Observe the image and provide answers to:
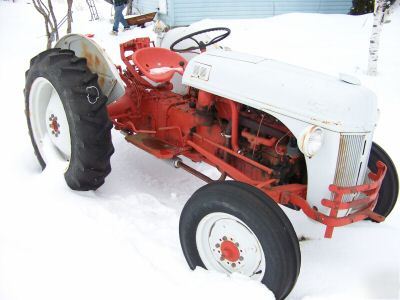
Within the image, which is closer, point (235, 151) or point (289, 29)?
point (235, 151)

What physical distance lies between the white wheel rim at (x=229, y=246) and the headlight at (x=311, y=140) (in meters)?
0.51

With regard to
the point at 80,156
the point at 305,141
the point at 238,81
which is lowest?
the point at 80,156

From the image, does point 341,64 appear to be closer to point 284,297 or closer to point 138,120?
point 138,120

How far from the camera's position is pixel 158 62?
3.35m

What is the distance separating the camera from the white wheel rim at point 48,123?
10.1 feet

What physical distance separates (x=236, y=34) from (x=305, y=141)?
8.00 metres

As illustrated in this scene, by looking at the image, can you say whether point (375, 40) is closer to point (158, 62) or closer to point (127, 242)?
point (158, 62)

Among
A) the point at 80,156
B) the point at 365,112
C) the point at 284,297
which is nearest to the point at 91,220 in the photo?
the point at 80,156

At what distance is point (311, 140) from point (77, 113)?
5.02 ft

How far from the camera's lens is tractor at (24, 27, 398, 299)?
6.63ft

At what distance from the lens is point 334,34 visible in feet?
29.2

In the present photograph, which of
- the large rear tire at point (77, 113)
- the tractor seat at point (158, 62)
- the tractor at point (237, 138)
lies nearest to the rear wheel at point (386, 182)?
the tractor at point (237, 138)

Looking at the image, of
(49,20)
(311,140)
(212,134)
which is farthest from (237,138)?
(49,20)

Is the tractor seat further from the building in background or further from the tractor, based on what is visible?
the building in background
